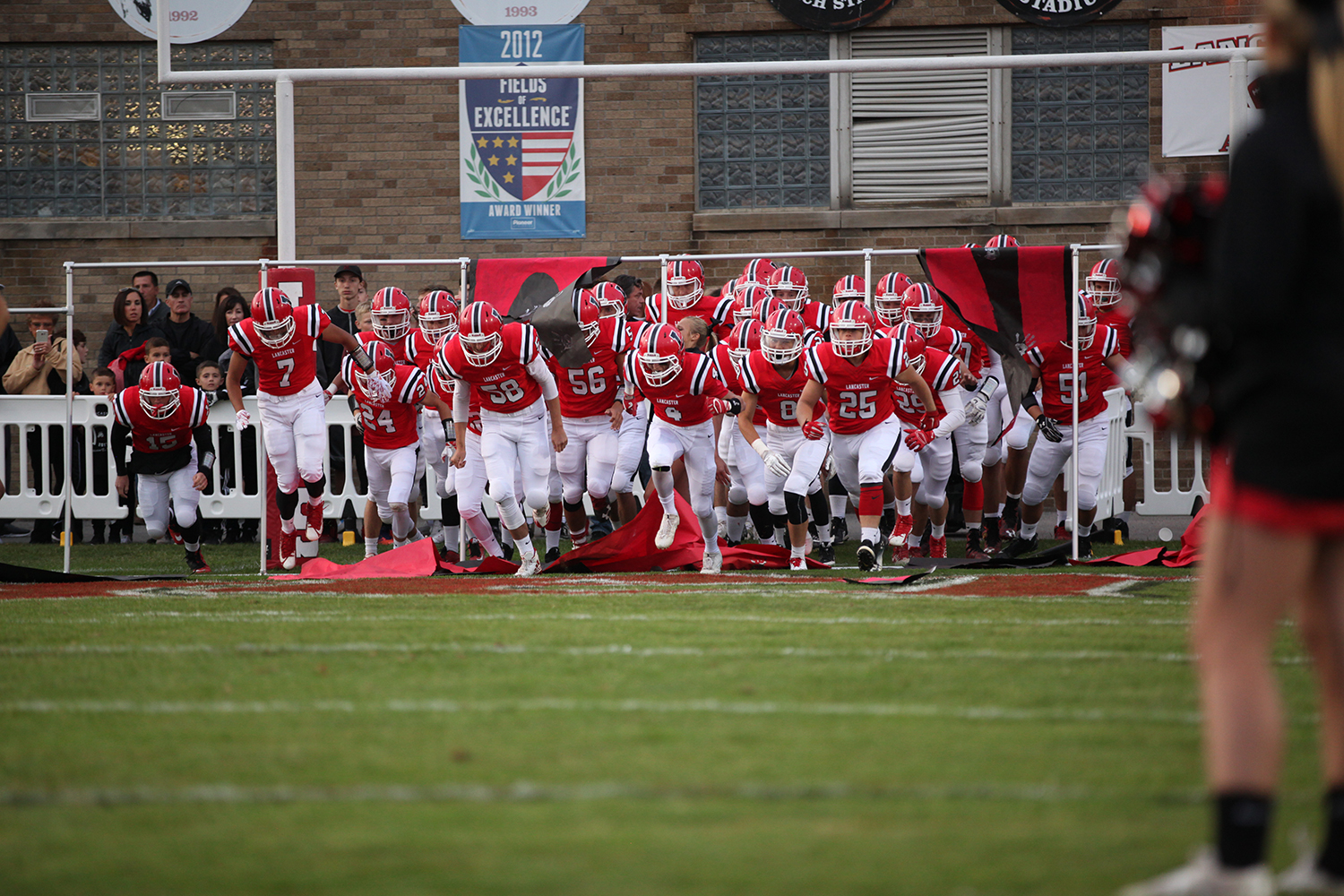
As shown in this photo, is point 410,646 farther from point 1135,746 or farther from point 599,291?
point 599,291

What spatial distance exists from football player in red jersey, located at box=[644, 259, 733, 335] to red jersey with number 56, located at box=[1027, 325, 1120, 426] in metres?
2.66

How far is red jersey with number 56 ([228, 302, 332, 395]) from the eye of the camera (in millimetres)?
10445

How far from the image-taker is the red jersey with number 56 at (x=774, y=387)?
10031mm

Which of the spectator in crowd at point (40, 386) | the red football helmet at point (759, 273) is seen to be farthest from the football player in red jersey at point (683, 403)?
the spectator in crowd at point (40, 386)

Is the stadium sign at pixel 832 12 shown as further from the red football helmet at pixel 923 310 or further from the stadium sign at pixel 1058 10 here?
the red football helmet at pixel 923 310

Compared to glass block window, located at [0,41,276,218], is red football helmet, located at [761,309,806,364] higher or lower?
lower

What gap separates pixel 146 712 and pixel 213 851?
171 cm

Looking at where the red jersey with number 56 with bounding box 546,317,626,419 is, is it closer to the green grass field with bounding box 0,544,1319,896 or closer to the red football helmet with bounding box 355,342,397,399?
the red football helmet with bounding box 355,342,397,399

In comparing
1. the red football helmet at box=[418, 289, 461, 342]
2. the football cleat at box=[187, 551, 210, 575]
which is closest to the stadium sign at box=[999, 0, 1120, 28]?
the red football helmet at box=[418, 289, 461, 342]

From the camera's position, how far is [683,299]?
39.4 ft

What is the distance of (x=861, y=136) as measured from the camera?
1639cm

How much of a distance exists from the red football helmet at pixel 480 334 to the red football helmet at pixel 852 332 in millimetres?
2263

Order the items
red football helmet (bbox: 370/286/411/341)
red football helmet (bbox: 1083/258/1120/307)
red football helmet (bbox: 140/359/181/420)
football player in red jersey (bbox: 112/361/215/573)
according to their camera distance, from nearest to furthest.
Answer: football player in red jersey (bbox: 112/361/215/573), red football helmet (bbox: 140/359/181/420), red football helmet (bbox: 370/286/411/341), red football helmet (bbox: 1083/258/1120/307)

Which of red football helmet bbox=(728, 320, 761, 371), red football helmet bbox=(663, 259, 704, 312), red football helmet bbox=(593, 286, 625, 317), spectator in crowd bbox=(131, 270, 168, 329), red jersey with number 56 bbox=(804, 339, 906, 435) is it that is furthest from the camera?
spectator in crowd bbox=(131, 270, 168, 329)
